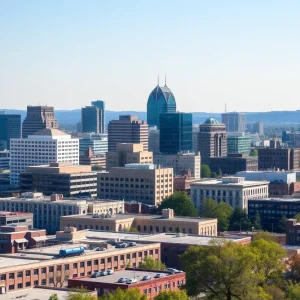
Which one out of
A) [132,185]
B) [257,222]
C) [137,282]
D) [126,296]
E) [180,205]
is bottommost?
[137,282]

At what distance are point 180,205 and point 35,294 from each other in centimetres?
8341

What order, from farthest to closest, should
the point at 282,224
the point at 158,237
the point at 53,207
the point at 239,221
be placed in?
1. the point at 239,221
2. the point at 53,207
3. the point at 282,224
4. the point at 158,237

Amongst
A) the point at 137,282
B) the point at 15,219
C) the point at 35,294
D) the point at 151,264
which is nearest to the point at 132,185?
the point at 15,219

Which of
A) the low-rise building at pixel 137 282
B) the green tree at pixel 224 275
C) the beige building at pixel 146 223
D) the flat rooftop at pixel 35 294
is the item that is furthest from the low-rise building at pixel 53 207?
the green tree at pixel 224 275

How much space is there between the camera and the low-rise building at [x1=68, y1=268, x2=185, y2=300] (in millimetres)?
90062

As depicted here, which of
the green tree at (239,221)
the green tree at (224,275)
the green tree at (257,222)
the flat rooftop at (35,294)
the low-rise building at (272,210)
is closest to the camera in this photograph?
the green tree at (224,275)

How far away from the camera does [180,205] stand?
558 feet

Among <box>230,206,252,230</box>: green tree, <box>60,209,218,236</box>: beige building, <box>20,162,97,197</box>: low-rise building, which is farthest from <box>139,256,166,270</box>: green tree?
<box>20,162,97,197</box>: low-rise building

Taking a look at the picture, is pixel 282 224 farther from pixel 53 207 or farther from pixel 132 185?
pixel 132 185

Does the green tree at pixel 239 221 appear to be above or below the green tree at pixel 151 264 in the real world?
above

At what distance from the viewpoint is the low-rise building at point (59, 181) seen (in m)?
192

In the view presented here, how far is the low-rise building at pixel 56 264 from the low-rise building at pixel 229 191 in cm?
6802

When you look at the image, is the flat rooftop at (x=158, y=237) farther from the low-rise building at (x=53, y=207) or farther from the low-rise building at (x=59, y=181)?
the low-rise building at (x=59, y=181)

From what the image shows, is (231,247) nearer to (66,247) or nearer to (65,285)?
(65,285)
